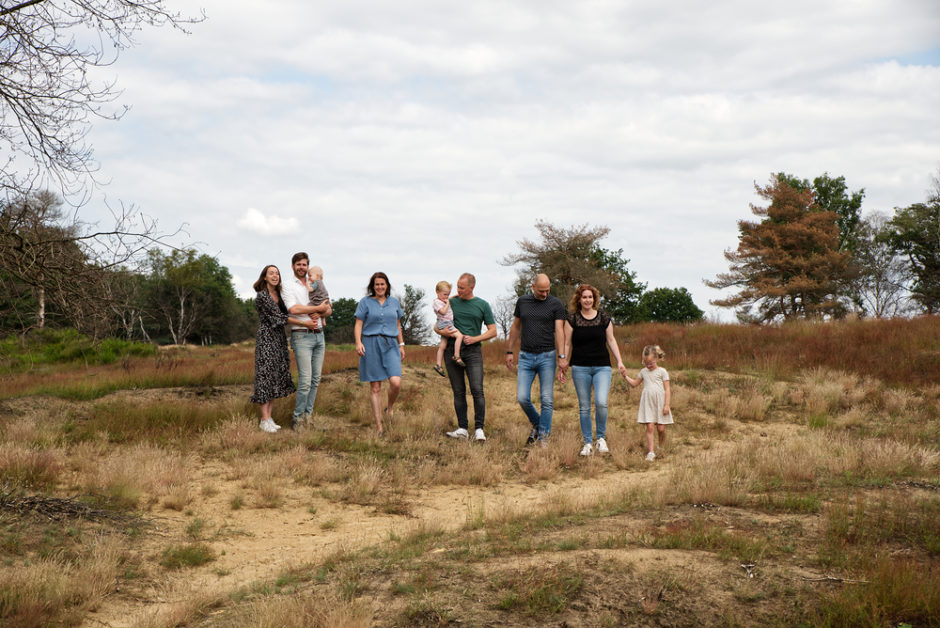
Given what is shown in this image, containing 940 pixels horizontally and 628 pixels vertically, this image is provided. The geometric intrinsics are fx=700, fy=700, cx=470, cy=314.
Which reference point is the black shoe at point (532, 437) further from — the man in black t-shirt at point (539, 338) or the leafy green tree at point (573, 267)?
the leafy green tree at point (573, 267)

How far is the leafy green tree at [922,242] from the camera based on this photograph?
4394 centimetres

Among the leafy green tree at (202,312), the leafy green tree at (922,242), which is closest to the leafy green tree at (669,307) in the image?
the leafy green tree at (922,242)

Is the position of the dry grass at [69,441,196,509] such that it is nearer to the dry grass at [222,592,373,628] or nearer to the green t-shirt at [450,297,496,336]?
the dry grass at [222,592,373,628]

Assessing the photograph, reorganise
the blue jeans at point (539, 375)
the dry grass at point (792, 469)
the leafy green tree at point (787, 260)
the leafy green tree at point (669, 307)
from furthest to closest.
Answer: the leafy green tree at point (669, 307)
the leafy green tree at point (787, 260)
the blue jeans at point (539, 375)
the dry grass at point (792, 469)

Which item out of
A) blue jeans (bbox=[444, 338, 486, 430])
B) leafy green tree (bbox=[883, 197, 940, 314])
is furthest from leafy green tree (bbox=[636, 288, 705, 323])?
blue jeans (bbox=[444, 338, 486, 430])

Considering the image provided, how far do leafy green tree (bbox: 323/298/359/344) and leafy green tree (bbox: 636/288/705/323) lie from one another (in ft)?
82.1

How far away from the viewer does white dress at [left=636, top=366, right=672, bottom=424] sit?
922cm

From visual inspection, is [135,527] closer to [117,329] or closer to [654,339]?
[117,329]

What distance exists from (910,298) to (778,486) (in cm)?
4626

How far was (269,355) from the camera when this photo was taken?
973 centimetres

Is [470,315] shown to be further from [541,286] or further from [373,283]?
[373,283]

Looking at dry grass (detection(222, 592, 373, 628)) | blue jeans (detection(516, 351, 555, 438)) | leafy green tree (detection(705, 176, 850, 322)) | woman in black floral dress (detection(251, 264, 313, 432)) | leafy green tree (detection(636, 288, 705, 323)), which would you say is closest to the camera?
dry grass (detection(222, 592, 373, 628))

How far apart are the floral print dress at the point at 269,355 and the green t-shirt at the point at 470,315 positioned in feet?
7.81

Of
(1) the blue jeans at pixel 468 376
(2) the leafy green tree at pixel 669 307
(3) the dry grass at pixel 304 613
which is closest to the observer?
(3) the dry grass at pixel 304 613
